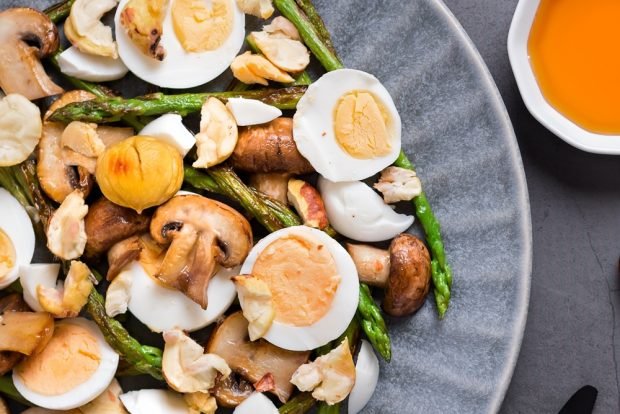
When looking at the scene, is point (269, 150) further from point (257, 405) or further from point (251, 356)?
point (257, 405)

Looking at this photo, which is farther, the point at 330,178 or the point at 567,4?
the point at 567,4

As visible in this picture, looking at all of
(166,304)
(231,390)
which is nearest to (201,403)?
(231,390)

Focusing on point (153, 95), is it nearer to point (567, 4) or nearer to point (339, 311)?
point (339, 311)

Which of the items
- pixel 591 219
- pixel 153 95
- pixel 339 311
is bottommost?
pixel 591 219

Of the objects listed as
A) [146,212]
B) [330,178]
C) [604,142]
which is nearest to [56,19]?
[146,212]

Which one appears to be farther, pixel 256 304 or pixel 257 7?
pixel 257 7

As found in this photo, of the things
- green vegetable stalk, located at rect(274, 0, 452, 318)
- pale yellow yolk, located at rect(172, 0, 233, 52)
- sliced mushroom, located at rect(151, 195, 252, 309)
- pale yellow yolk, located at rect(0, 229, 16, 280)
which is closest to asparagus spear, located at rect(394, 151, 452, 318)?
→ green vegetable stalk, located at rect(274, 0, 452, 318)

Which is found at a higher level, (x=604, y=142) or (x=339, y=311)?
(x=339, y=311)
